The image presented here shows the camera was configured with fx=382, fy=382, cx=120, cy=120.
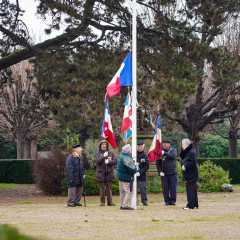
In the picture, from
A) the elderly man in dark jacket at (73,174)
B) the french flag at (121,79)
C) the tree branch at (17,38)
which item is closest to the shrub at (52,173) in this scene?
the tree branch at (17,38)

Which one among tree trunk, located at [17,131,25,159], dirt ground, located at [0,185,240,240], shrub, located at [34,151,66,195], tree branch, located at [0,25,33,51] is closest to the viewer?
dirt ground, located at [0,185,240,240]

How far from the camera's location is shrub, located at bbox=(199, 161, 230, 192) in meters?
17.3

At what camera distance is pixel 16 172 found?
24.5 metres

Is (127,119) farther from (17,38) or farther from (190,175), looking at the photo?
(17,38)

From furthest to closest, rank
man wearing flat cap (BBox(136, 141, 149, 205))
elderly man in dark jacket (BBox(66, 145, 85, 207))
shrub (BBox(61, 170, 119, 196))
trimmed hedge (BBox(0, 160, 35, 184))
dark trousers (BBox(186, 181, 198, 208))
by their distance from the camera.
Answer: trimmed hedge (BBox(0, 160, 35, 184)) → shrub (BBox(61, 170, 119, 196)) → man wearing flat cap (BBox(136, 141, 149, 205)) → elderly man in dark jacket (BBox(66, 145, 85, 207)) → dark trousers (BBox(186, 181, 198, 208))

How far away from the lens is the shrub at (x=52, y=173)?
52.3 ft

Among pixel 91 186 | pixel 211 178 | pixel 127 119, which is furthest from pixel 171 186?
pixel 211 178

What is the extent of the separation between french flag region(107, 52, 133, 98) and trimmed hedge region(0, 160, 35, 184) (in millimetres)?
14910

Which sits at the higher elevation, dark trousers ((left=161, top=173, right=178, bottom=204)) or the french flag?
the french flag

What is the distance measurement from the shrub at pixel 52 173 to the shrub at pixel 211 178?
20.8ft

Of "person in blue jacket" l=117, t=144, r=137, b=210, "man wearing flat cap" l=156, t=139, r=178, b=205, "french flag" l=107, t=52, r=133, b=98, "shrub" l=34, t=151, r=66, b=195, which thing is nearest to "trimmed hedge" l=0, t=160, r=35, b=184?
"shrub" l=34, t=151, r=66, b=195

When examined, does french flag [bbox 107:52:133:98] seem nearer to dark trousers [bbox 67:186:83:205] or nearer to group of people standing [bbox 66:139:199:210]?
group of people standing [bbox 66:139:199:210]

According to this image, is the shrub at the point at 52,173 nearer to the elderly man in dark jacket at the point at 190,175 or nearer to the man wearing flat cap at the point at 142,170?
the man wearing flat cap at the point at 142,170

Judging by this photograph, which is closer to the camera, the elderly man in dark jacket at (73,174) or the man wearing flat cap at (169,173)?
the elderly man in dark jacket at (73,174)
